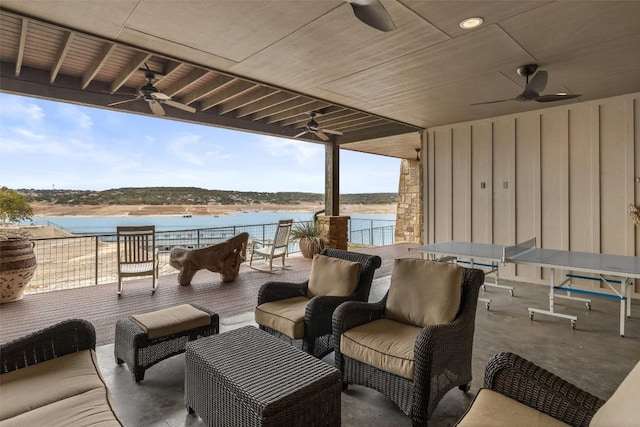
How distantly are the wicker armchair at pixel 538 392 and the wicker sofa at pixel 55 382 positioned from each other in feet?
5.14

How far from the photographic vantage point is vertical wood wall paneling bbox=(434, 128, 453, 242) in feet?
21.1

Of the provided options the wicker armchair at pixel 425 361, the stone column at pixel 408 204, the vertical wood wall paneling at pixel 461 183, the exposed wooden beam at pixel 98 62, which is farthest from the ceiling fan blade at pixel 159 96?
the stone column at pixel 408 204

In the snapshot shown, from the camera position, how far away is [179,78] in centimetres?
478

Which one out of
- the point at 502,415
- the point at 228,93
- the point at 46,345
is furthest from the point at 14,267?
the point at 502,415

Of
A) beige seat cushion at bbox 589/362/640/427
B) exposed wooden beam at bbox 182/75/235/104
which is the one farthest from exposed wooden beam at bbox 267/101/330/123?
beige seat cushion at bbox 589/362/640/427

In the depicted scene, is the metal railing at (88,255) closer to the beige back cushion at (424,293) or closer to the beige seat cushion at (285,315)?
the beige seat cushion at (285,315)

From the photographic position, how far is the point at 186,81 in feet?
15.2

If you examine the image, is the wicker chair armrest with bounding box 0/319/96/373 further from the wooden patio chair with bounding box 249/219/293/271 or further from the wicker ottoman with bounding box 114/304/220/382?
the wooden patio chair with bounding box 249/219/293/271

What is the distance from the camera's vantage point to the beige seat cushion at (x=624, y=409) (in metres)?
1.01

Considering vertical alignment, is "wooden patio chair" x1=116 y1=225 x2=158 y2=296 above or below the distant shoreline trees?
below

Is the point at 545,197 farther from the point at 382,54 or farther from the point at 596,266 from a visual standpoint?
the point at 382,54

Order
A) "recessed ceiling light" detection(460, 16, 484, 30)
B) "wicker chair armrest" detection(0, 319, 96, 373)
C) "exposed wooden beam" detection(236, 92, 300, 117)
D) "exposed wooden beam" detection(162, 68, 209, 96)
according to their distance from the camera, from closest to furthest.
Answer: "wicker chair armrest" detection(0, 319, 96, 373)
"recessed ceiling light" detection(460, 16, 484, 30)
"exposed wooden beam" detection(162, 68, 209, 96)
"exposed wooden beam" detection(236, 92, 300, 117)

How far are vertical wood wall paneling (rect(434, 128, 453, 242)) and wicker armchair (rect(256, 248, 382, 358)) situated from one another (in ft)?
13.4

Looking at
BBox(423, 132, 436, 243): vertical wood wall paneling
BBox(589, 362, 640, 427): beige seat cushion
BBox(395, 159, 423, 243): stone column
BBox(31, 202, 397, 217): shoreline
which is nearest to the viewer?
BBox(589, 362, 640, 427): beige seat cushion
